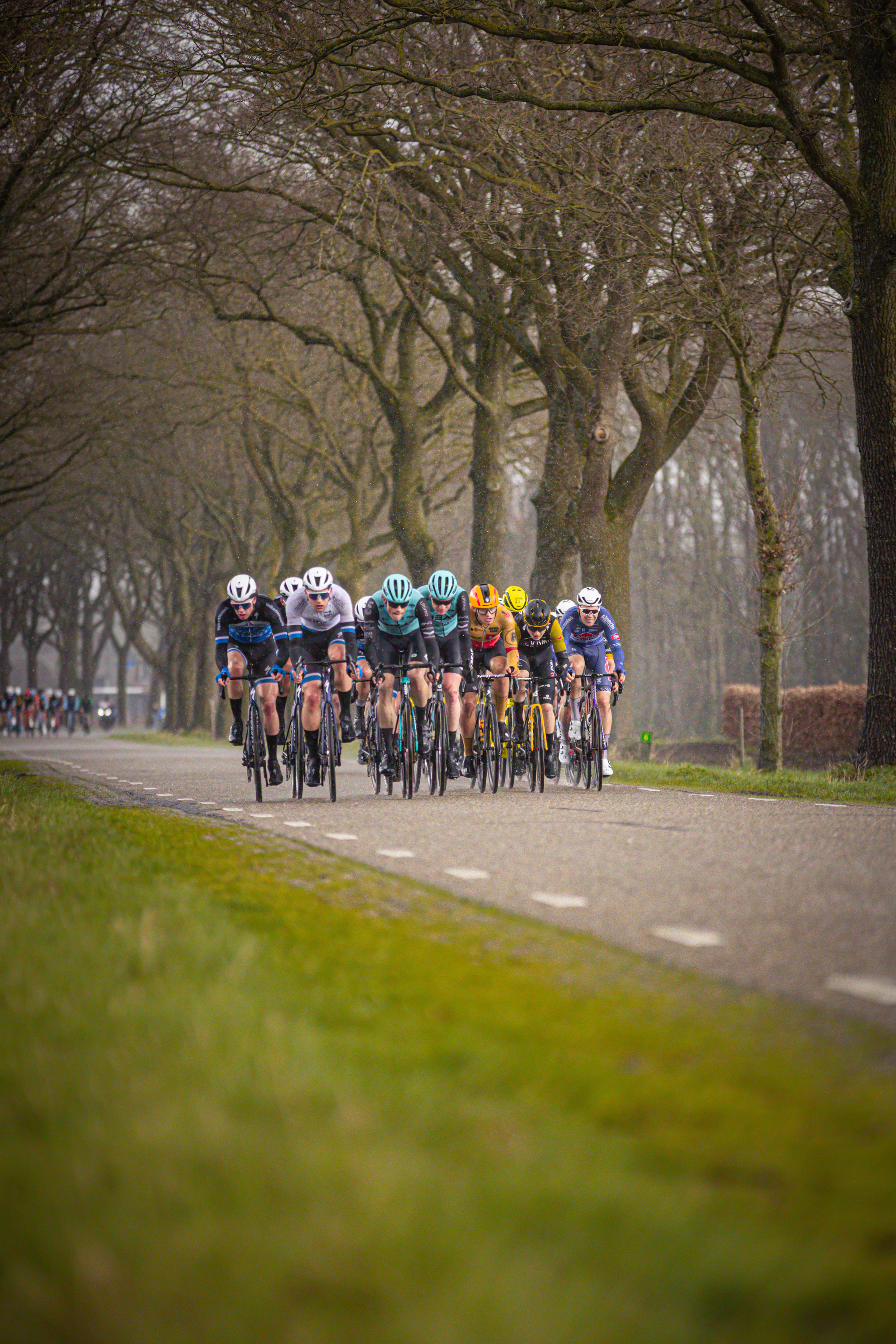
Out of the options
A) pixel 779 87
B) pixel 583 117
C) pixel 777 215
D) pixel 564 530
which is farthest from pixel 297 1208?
pixel 564 530

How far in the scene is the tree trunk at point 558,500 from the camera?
2272 centimetres

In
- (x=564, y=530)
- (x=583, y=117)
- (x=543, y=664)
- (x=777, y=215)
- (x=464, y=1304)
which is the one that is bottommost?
(x=464, y=1304)

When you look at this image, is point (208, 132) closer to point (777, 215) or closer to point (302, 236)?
point (302, 236)

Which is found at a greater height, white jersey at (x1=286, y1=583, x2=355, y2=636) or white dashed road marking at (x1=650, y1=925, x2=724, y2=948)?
white jersey at (x1=286, y1=583, x2=355, y2=636)

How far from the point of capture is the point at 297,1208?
2535mm

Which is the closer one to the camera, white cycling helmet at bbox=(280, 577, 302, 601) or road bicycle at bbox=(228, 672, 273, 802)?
road bicycle at bbox=(228, 672, 273, 802)

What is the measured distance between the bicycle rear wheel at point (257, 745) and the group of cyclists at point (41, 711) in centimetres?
4393

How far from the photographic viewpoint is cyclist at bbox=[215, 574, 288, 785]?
14.0 m

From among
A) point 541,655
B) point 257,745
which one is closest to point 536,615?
point 541,655

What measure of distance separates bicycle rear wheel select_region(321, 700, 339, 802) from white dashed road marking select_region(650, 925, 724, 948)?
325 inches

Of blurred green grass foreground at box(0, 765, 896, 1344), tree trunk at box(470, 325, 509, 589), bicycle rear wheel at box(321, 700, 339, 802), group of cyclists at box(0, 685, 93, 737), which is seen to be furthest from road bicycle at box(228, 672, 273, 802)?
group of cyclists at box(0, 685, 93, 737)

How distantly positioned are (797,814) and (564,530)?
12639 millimetres

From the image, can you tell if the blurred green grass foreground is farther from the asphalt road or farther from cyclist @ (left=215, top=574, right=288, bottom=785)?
cyclist @ (left=215, top=574, right=288, bottom=785)

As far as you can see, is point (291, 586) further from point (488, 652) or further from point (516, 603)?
point (516, 603)
